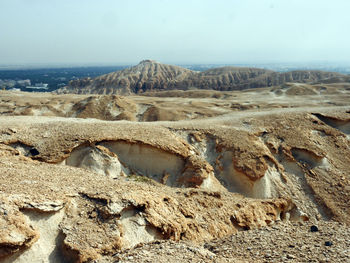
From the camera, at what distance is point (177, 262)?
7230mm

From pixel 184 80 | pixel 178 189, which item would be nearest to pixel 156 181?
pixel 178 189

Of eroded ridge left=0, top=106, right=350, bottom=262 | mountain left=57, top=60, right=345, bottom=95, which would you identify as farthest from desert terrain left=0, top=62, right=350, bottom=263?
mountain left=57, top=60, right=345, bottom=95

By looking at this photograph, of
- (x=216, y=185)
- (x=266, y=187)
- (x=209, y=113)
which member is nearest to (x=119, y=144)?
(x=216, y=185)

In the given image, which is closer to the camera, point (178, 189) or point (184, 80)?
point (178, 189)

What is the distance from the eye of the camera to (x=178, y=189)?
474 inches

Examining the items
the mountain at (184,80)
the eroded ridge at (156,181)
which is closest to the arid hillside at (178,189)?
the eroded ridge at (156,181)

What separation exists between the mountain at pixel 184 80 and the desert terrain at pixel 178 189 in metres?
96.1

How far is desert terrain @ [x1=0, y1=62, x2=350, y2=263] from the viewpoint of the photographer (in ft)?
25.6

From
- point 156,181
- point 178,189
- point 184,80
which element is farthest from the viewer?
point 184,80

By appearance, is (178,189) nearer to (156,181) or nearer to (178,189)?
(178,189)

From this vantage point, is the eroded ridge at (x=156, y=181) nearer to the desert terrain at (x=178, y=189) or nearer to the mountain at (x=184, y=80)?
the desert terrain at (x=178, y=189)

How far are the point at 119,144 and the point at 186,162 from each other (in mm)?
4396

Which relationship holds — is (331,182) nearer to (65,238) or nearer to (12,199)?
(65,238)

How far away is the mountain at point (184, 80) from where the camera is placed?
118 meters
